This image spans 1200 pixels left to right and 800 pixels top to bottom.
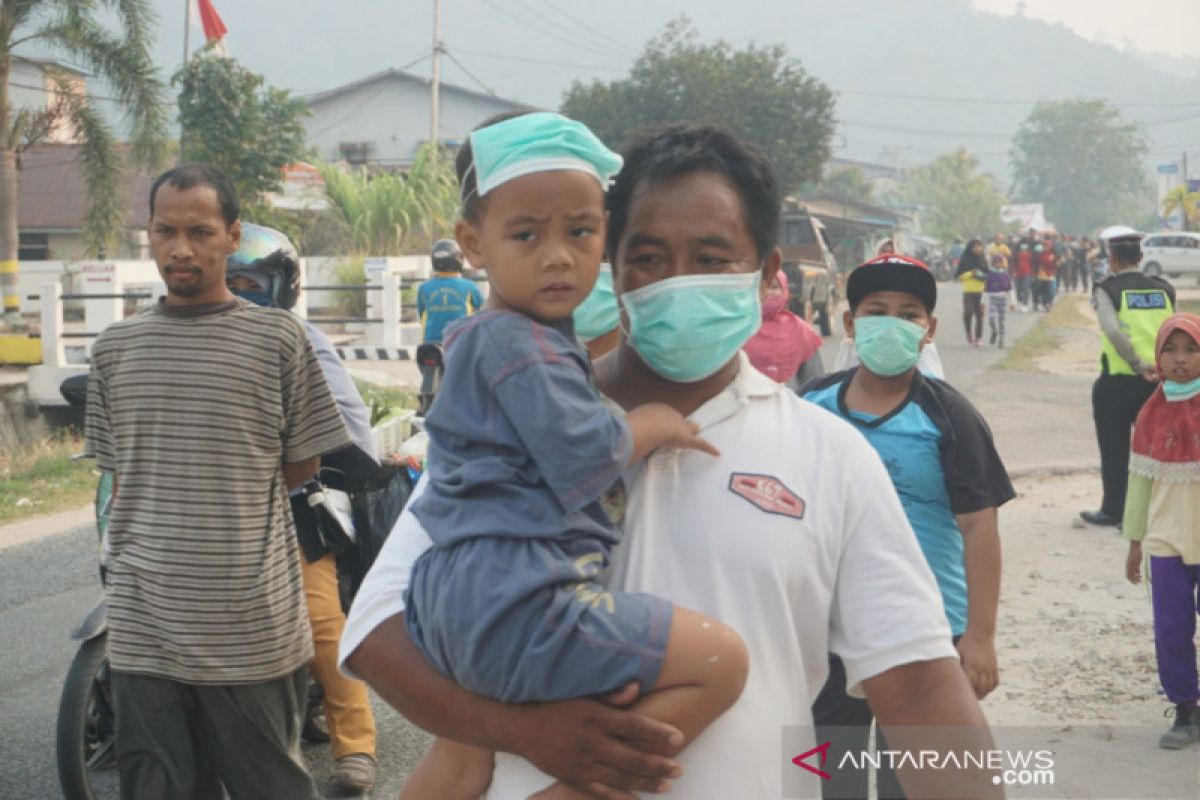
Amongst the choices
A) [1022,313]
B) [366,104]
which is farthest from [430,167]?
[366,104]

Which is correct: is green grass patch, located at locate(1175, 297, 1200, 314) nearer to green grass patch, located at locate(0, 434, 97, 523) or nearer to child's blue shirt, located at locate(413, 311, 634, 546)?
green grass patch, located at locate(0, 434, 97, 523)

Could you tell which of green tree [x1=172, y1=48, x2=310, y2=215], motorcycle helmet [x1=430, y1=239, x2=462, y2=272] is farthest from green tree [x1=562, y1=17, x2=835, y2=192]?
motorcycle helmet [x1=430, y1=239, x2=462, y2=272]

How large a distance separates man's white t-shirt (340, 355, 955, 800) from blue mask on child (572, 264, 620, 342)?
979 millimetres

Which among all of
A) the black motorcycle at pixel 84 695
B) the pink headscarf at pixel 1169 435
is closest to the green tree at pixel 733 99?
the pink headscarf at pixel 1169 435

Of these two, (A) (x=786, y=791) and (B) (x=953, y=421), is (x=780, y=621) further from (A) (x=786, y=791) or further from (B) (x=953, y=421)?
(B) (x=953, y=421)

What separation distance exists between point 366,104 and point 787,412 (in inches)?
2483

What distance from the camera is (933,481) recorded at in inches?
151

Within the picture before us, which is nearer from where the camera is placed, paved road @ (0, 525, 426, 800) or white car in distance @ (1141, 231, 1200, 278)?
paved road @ (0, 525, 426, 800)

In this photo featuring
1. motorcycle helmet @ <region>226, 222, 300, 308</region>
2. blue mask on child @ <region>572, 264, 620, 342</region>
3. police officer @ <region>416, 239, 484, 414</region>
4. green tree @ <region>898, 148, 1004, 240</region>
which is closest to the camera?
blue mask on child @ <region>572, 264, 620, 342</region>

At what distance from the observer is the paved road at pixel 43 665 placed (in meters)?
5.18

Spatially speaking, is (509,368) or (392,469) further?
(392,469)

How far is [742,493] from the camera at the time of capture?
6.39 ft

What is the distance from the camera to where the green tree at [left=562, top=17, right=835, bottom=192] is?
157 ft

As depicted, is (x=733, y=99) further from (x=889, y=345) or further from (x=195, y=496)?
(x=195, y=496)
